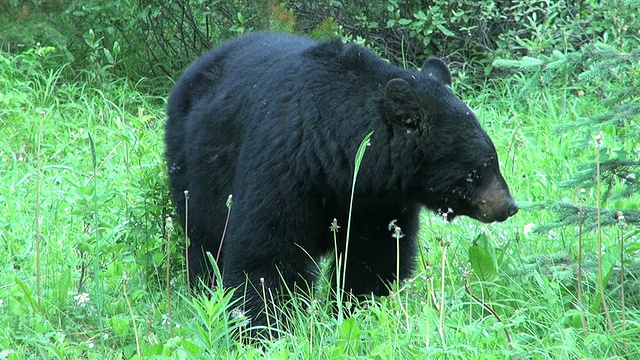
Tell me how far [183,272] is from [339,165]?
1.40m

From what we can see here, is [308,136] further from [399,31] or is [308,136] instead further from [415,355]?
[399,31]

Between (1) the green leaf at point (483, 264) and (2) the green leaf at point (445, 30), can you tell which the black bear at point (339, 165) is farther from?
(2) the green leaf at point (445, 30)

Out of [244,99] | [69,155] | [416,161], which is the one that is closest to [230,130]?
[244,99]

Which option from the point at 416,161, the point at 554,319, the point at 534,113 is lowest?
the point at 534,113

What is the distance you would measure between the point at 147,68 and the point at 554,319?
6.10m

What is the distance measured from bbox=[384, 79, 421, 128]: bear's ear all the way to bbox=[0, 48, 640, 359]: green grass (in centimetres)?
65

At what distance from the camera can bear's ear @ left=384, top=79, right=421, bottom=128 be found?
4137mm

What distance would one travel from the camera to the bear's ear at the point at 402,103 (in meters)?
4.14

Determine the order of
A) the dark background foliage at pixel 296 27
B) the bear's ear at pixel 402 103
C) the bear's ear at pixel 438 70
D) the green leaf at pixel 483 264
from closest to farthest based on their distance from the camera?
the bear's ear at pixel 402 103, the green leaf at pixel 483 264, the bear's ear at pixel 438 70, the dark background foliage at pixel 296 27

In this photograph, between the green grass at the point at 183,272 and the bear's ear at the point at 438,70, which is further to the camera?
the bear's ear at the point at 438,70

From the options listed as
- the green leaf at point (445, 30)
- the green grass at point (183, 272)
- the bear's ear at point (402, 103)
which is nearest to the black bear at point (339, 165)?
the bear's ear at point (402, 103)

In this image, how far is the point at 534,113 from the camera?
777cm

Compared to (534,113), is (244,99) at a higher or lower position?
higher

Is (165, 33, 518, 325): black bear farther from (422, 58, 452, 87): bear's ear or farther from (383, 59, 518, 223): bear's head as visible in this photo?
(422, 58, 452, 87): bear's ear
